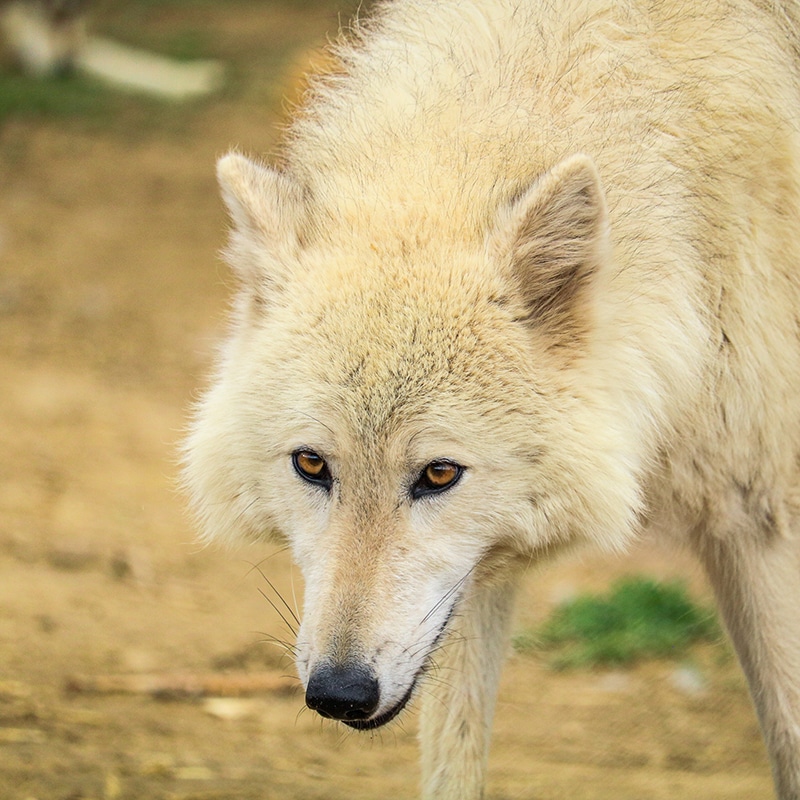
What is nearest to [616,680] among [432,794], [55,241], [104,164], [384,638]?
[432,794]

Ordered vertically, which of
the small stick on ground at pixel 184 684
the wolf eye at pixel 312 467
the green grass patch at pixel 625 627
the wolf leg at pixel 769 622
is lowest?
the green grass patch at pixel 625 627

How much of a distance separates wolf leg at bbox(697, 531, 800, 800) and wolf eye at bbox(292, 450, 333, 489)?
47.4 inches

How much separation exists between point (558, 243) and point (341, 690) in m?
1.20

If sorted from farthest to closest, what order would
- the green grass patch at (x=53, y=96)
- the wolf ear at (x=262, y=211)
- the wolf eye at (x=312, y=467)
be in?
the green grass patch at (x=53, y=96) < the wolf ear at (x=262, y=211) < the wolf eye at (x=312, y=467)

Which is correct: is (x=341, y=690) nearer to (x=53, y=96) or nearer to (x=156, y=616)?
(x=156, y=616)

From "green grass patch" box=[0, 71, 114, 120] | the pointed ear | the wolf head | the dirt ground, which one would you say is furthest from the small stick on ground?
"green grass patch" box=[0, 71, 114, 120]

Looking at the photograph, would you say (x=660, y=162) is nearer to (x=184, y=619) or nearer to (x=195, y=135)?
(x=184, y=619)

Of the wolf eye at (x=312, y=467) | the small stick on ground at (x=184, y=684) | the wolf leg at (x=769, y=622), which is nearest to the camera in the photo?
the wolf eye at (x=312, y=467)

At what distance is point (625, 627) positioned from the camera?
5.90m

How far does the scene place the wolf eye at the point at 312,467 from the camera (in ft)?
10.1

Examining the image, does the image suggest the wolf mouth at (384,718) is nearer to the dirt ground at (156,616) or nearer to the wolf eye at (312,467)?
the dirt ground at (156,616)

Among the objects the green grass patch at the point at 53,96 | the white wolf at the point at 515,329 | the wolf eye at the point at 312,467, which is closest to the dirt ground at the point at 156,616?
the white wolf at the point at 515,329

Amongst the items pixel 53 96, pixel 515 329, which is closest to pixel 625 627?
pixel 515 329

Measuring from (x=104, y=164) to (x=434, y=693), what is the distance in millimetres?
8368
